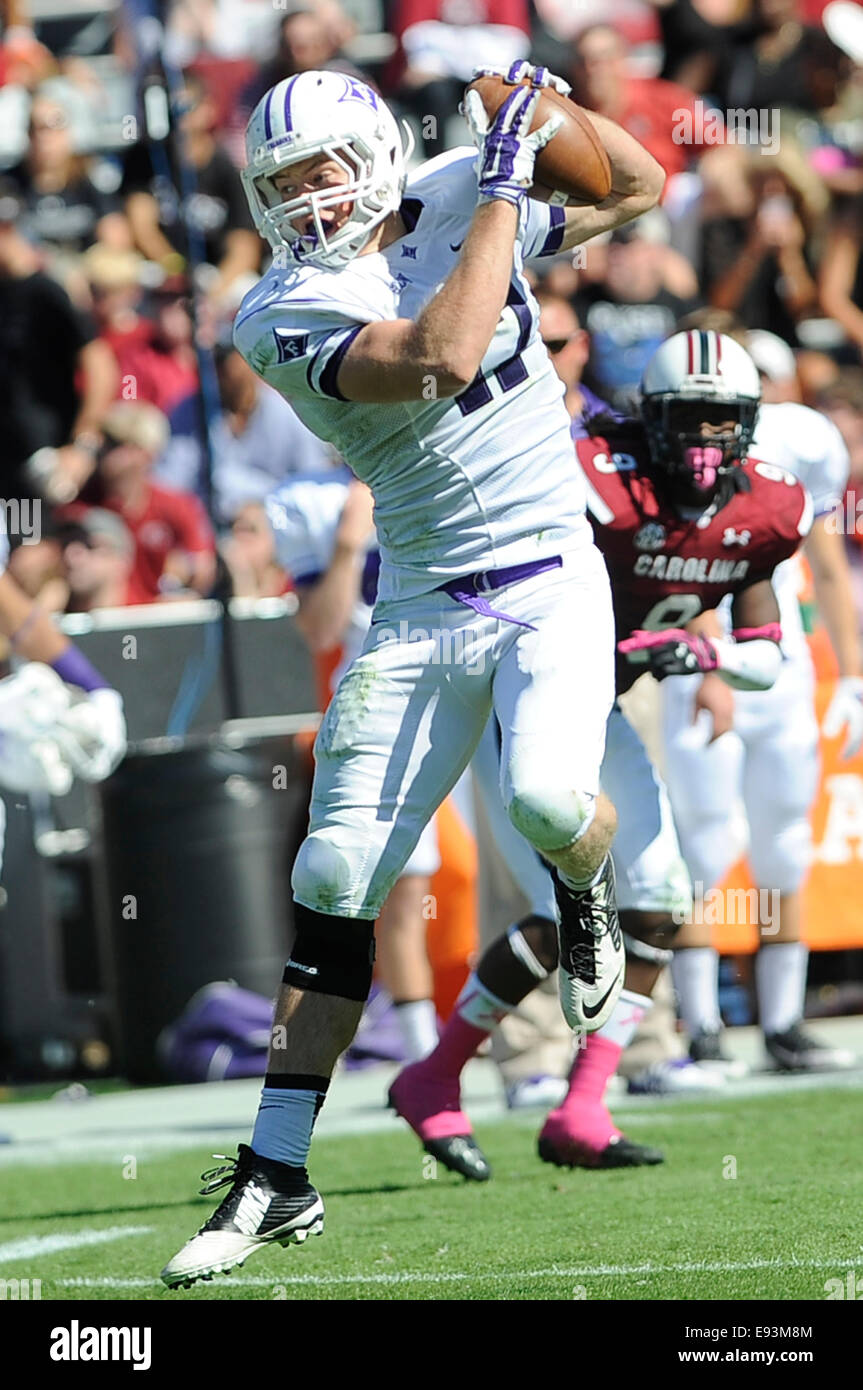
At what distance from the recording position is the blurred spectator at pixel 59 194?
11688 mm

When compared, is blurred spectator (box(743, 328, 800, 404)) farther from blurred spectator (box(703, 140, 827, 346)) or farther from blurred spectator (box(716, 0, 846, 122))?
blurred spectator (box(716, 0, 846, 122))

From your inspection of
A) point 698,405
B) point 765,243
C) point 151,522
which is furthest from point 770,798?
point 765,243

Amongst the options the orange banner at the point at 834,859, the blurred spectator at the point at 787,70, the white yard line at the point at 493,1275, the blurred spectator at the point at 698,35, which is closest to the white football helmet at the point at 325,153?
the white yard line at the point at 493,1275

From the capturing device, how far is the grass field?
13.4 ft

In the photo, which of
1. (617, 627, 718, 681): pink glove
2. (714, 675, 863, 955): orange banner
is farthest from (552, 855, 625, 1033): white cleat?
(714, 675, 863, 955): orange banner

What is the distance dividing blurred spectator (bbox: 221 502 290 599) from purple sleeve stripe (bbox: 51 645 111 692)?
1859 millimetres

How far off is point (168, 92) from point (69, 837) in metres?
2.92

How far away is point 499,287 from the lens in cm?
400

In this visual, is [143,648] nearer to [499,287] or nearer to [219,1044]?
[219,1044]

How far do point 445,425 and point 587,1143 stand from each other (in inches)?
72.1

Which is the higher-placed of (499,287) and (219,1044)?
(499,287)

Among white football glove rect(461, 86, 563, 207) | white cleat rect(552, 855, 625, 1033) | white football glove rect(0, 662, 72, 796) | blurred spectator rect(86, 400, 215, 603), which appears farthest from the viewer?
blurred spectator rect(86, 400, 215, 603)

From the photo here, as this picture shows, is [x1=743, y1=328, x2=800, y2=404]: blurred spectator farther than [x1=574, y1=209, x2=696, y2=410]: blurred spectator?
No
